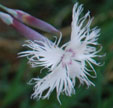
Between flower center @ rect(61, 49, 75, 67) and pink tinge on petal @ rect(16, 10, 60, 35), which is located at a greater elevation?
pink tinge on petal @ rect(16, 10, 60, 35)

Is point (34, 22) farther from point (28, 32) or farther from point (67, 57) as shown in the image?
point (67, 57)

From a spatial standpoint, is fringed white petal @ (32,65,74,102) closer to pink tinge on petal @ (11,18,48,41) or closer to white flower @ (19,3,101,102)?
white flower @ (19,3,101,102)

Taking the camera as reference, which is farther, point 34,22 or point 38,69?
point 38,69

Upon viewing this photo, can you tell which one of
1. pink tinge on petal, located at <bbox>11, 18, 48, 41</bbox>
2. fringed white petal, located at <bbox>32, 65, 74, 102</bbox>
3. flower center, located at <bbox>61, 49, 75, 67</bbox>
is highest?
pink tinge on petal, located at <bbox>11, 18, 48, 41</bbox>

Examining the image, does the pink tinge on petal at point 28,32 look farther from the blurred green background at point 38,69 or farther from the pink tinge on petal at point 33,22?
the blurred green background at point 38,69

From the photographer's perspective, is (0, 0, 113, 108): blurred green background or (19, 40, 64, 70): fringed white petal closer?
(19, 40, 64, 70): fringed white petal

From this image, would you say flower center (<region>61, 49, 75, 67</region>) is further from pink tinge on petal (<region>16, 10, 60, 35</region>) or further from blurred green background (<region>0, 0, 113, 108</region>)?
→ blurred green background (<region>0, 0, 113, 108</region>)

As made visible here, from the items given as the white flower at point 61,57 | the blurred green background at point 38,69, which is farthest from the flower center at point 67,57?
the blurred green background at point 38,69

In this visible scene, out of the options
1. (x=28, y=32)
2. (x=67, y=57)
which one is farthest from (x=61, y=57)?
(x=28, y=32)

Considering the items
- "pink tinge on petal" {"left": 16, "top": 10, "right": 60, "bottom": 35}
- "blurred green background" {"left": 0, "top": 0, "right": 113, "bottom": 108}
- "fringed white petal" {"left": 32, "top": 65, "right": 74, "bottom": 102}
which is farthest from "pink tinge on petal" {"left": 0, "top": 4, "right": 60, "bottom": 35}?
"blurred green background" {"left": 0, "top": 0, "right": 113, "bottom": 108}
